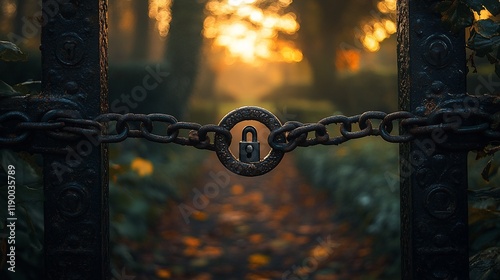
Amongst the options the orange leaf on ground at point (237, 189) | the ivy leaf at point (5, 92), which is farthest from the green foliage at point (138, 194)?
the ivy leaf at point (5, 92)

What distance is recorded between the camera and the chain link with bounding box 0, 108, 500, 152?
1414 millimetres

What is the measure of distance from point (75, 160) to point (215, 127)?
0.38 m

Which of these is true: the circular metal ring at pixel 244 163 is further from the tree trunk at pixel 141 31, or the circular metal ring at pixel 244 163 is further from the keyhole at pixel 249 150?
the tree trunk at pixel 141 31

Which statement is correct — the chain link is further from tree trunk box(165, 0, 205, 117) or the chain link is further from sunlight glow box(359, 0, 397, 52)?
sunlight glow box(359, 0, 397, 52)

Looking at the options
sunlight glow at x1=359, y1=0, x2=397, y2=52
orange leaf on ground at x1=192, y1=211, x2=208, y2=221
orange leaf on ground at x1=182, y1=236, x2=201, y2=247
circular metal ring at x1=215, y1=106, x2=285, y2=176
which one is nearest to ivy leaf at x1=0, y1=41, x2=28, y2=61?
circular metal ring at x1=215, y1=106, x2=285, y2=176

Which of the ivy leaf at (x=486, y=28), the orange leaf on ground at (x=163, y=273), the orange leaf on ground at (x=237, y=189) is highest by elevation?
the ivy leaf at (x=486, y=28)

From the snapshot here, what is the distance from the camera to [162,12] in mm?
11969

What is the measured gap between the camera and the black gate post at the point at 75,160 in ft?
4.79

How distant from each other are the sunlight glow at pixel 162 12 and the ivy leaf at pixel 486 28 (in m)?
9.84

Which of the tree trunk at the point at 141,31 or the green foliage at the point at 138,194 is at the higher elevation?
the tree trunk at the point at 141,31

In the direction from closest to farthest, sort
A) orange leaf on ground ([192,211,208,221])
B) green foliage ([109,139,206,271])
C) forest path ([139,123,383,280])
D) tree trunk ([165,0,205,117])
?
1. green foliage ([109,139,206,271])
2. forest path ([139,123,383,280])
3. orange leaf on ground ([192,211,208,221])
4. tree trunk ([165,0,205,117])

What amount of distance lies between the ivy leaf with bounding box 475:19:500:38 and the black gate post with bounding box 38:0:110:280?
108cm

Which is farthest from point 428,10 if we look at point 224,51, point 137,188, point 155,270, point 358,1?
point 224,51

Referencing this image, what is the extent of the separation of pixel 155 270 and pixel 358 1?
13.9m
